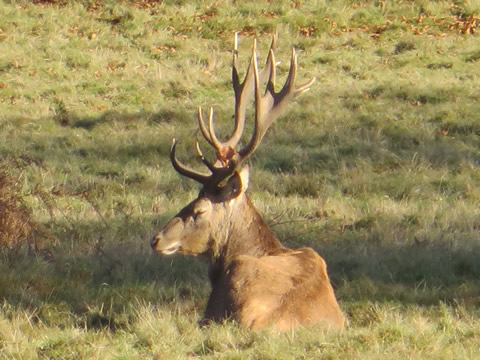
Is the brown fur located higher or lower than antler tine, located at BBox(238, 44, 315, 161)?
lower

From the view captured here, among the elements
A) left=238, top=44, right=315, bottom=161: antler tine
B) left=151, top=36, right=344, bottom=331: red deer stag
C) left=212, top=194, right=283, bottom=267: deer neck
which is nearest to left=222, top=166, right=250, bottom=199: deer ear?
left=151, top=36, right=344, bottom=331: red deer stag

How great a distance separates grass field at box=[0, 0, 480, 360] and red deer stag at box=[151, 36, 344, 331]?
9.5 inches

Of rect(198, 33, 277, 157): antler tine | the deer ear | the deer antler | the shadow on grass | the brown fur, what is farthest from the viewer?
the shadow on grass

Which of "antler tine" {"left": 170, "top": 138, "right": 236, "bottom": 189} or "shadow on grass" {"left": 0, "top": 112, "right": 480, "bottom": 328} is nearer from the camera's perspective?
"antler tine" {"left": 170, "top": 138, "right": 236, "bottom": 189}

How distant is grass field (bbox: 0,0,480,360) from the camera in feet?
20.7

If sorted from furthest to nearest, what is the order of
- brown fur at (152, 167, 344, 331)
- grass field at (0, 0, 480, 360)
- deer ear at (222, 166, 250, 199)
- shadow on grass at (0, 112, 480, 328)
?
1. shadow on grass at (0, 112, 480, 328)
2. deer ear at (222, 166, 250, 199)
3. grass field at (0, 0, 480, 360)
4. brown fur at (152, 167, 344, 331)

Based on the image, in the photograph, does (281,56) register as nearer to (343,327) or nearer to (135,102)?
(135,102)

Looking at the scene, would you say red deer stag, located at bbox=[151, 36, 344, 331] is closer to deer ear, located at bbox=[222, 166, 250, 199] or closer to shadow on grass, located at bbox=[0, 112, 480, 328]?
deer ear, located at bbox=[222, 166, 250, 199]

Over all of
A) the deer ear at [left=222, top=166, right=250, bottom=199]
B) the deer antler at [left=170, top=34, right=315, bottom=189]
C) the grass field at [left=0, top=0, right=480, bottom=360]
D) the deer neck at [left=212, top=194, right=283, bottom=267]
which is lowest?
the grass field at [left=0, top=0, right=480, bottom=360]

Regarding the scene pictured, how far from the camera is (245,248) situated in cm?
713

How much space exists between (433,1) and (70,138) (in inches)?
424

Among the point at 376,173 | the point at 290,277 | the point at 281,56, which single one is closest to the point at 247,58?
the point at 281,56

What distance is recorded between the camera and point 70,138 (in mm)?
14586

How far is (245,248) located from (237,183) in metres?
0.50
